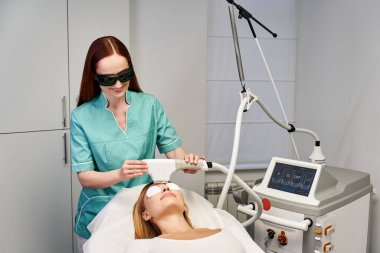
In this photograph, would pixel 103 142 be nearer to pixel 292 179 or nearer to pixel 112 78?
pixel 112 78

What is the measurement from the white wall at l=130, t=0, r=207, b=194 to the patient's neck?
3.75ft

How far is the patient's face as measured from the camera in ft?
4.42

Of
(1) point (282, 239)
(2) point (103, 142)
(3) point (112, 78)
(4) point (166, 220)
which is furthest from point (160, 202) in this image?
(1) point (282, 239)

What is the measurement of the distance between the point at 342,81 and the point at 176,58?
995 millimetres

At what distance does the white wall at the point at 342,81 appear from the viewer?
6.53ft

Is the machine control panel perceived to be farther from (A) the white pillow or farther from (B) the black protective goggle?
(B) the black protective goggle

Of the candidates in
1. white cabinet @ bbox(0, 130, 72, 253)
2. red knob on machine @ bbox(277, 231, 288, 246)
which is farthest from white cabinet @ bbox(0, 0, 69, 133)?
red knob on machine @ bbox(277, 231, 288, 246)

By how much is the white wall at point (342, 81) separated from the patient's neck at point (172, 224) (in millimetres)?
1137

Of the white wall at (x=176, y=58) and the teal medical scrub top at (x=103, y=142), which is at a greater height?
the white wall at (x=176, y=58)

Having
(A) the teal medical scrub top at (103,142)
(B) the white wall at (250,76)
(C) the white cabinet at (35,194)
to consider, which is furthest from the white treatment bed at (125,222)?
(B) the white wall at (250,76)

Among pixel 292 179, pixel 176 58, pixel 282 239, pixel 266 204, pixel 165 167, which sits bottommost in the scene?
pixel 282 239

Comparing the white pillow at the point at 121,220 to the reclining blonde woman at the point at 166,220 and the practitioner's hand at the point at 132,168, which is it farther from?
the practitioner's hand at the point at 132,168

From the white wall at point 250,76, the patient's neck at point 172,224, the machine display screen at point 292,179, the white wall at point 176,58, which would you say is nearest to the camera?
the patient's neck at point 172,224

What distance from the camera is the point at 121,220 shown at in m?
1.37
